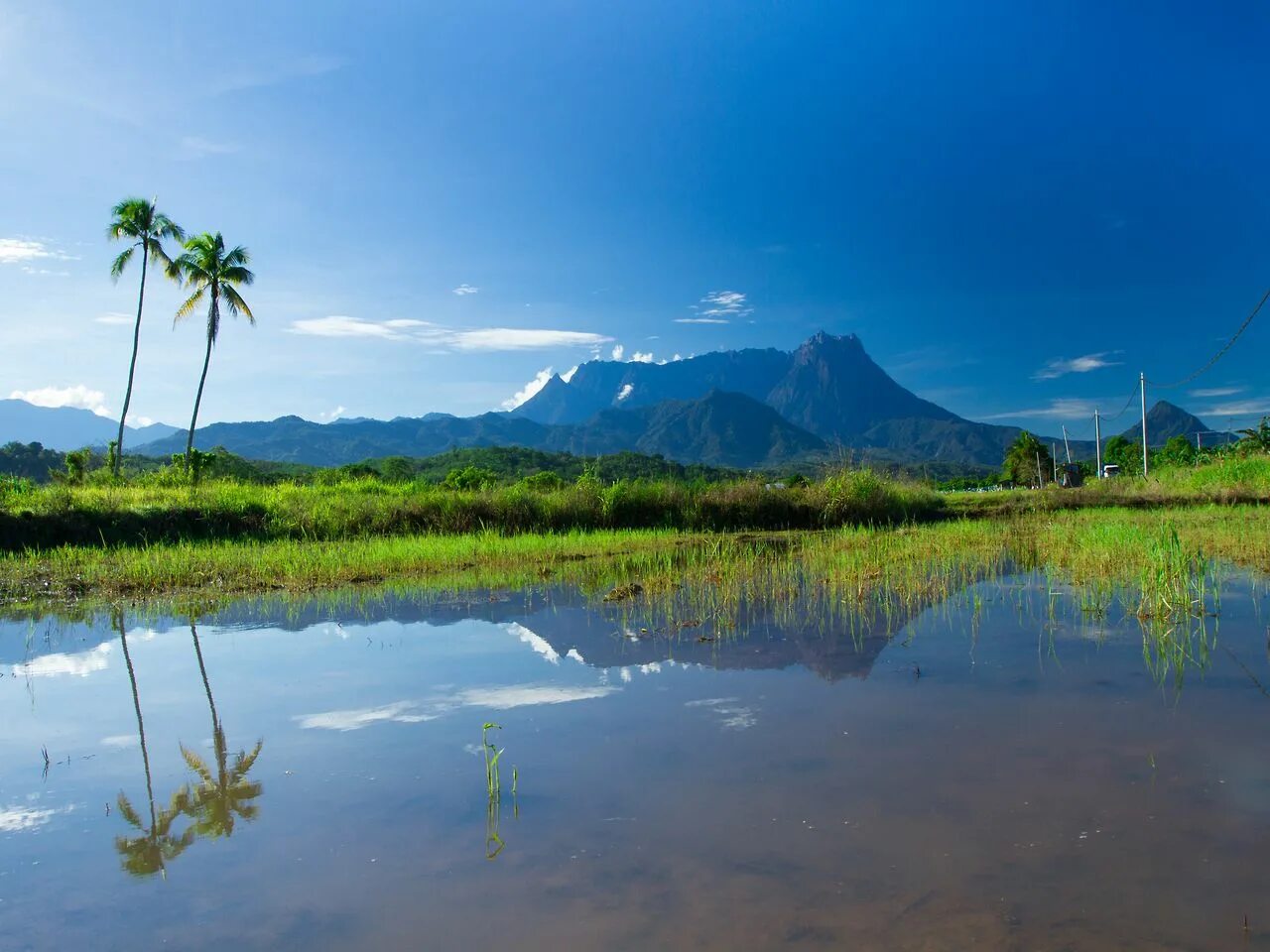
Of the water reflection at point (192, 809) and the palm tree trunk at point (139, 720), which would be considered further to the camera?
the palm tree trunk at point (139, 720)

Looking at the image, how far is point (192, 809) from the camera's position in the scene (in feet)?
12.9

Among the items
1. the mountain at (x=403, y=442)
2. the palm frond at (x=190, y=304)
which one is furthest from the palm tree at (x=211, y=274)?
the mountain at (x=403, y=442)

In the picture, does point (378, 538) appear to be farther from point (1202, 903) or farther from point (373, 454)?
point (373, 454)

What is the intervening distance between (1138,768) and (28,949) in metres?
4.66

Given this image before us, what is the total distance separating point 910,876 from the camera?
302 cm

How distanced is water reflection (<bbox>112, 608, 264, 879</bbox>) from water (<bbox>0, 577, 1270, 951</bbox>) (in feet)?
0.06

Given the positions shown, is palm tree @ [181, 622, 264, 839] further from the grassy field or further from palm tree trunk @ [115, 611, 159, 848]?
the grassy field

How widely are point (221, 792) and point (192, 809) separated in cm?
18

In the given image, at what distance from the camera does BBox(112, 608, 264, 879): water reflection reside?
3.54 metres

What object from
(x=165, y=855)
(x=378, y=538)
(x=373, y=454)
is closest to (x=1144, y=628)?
(x=165, y=855)

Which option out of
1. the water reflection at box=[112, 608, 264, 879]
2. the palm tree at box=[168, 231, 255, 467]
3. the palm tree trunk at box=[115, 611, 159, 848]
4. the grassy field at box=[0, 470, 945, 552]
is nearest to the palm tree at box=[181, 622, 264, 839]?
the water reflection at box=[112, 608, 264, 879]

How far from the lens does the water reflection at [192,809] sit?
3.54 m

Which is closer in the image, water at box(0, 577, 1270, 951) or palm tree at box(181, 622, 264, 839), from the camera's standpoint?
water at box(0, 577, 1270, 951)

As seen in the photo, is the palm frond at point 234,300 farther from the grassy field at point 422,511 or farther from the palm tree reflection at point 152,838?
the palm tree reflection at point 152,838
